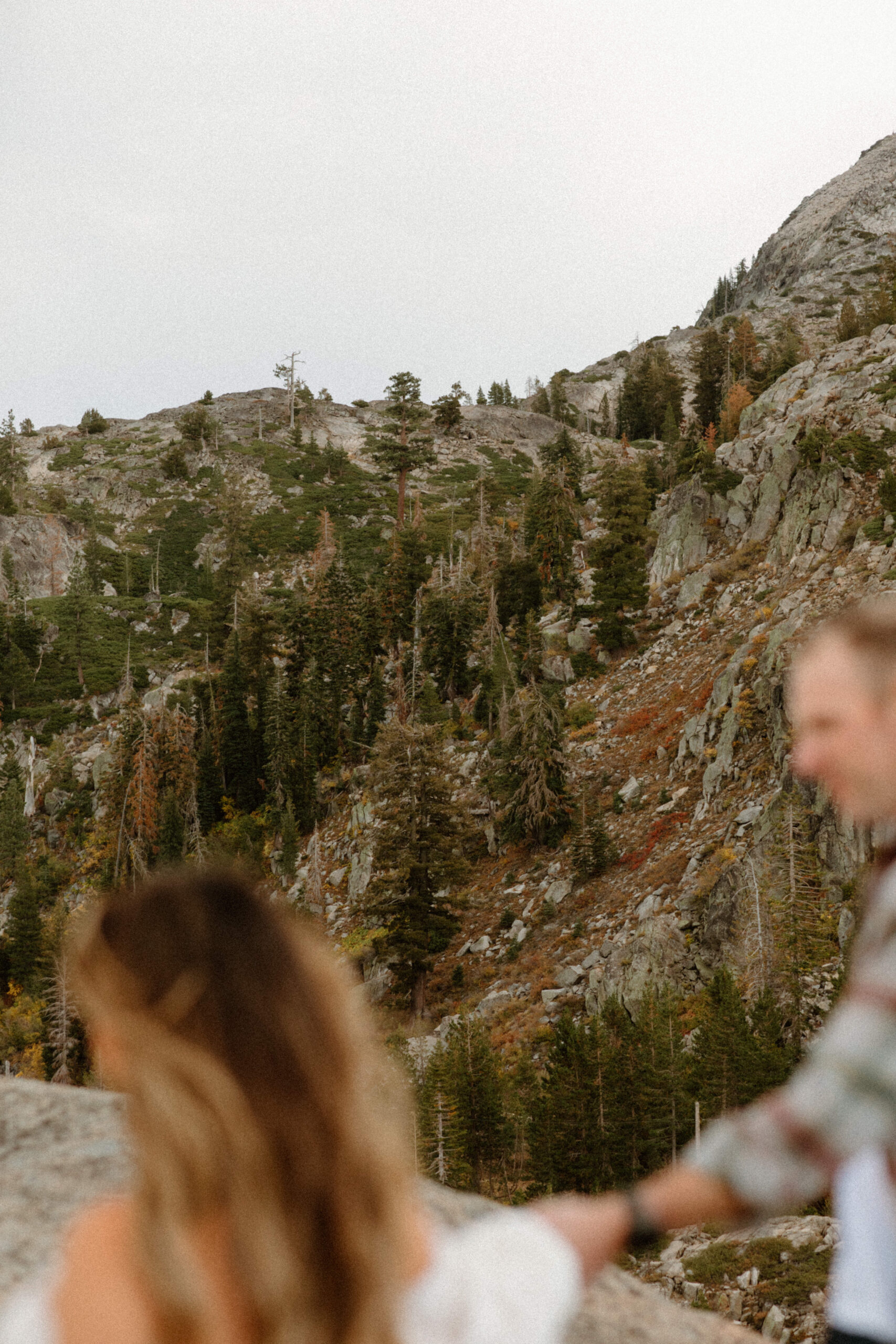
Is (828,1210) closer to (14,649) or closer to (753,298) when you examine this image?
(14,649)

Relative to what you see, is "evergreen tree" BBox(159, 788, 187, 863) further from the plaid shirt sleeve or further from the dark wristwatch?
the plaid shirt sleeve

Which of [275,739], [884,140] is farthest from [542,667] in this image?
[884,140]

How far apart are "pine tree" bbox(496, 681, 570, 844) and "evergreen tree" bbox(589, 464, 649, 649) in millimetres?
8222

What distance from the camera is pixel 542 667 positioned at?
131ft

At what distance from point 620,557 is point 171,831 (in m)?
26.8

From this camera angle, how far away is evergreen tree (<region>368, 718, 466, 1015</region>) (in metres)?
26.0

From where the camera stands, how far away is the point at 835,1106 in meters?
1.44

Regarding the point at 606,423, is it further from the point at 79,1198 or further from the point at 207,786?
the point at 79,1198

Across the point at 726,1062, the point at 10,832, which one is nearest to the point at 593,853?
the point at 726,1062

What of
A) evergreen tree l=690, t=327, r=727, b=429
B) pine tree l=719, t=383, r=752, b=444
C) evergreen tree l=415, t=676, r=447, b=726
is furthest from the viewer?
evergreen tree l=690, t=327, r=727, b=429

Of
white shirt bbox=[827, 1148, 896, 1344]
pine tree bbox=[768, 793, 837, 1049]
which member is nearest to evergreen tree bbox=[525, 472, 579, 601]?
pine tree bbox=[768, 793, 837, 1049]

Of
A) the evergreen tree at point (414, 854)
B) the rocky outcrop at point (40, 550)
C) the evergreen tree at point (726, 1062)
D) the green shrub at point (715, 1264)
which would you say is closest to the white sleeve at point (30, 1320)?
the green shrub at point (715, 1264)

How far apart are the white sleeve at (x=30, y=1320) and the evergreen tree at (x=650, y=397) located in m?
89.2

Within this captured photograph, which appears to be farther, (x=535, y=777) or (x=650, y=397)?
(x=650, y=397)
